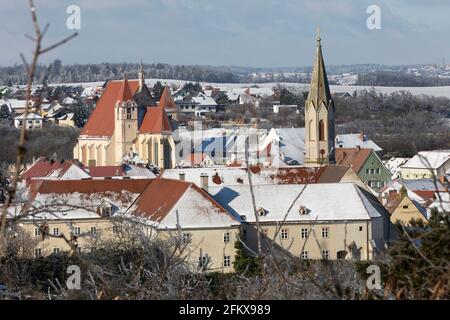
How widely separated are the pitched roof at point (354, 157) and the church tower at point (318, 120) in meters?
4.68

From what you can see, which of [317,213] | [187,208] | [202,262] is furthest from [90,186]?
[202,262]

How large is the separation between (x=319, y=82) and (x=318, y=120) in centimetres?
181

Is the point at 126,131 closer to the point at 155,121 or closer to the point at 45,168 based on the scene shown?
the point at 155,121

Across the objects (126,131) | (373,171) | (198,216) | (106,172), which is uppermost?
(126,131)

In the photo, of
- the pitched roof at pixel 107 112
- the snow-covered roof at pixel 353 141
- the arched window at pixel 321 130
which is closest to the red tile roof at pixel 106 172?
the arched window at pixel 321 130

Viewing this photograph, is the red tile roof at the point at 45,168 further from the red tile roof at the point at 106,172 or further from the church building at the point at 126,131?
the church building at the point at 126,131

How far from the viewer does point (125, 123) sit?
61469mm

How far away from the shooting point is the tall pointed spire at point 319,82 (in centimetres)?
4506

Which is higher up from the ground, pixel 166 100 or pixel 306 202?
pixel 166 100

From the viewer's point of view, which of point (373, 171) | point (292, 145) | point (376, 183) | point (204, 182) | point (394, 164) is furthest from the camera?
point (292, 145)

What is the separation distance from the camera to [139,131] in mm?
61875

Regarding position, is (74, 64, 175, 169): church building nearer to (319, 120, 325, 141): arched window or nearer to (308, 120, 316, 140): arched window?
(308, 120, 316, 140): arched window

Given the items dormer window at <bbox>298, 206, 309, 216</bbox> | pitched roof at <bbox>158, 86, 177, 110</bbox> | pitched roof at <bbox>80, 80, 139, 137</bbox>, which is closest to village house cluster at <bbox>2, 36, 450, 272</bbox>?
dormer window at <bbox>298, 206, 309, 216</bbox>
